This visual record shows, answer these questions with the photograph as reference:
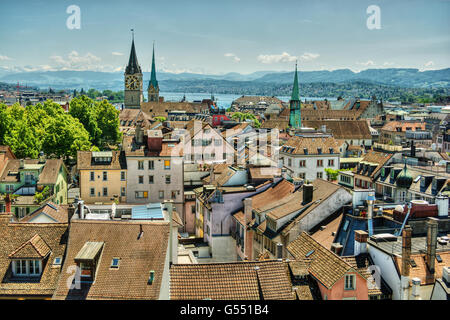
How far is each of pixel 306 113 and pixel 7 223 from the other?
90.5 metres

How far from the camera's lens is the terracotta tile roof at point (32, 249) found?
501 inches

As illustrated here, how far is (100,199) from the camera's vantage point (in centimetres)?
3341

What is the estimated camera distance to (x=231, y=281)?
13.0 meters

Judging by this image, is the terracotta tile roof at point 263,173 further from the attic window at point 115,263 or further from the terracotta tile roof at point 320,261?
the attic window at point 115,263

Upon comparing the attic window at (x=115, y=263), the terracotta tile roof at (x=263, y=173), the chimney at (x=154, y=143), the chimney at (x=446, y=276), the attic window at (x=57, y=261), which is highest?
the chimney at (x=154, y=143)

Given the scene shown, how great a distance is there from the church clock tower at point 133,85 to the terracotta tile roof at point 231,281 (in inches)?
3802

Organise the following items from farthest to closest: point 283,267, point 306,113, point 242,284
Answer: point 306,113 → point 283,267 → point 242,284

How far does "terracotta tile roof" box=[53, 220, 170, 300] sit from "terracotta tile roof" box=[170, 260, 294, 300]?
1.16 metres

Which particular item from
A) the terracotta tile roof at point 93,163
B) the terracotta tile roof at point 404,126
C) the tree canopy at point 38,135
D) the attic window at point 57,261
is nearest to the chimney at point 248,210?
the attic window at point 57,261
